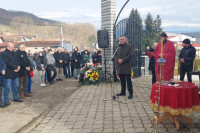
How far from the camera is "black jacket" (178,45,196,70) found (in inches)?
295

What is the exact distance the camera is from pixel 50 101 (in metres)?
7.80

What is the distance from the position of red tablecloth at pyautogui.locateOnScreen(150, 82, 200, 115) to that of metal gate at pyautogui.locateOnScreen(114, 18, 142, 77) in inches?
258

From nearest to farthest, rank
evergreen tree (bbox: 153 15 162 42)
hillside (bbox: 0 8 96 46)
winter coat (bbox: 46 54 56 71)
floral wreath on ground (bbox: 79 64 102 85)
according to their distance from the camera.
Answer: floral wreath on ground (bbox: 79 64 102 85)
winter coat (bbox: 46 54 56 71)
evergreen tree (bbox: 153 15 162 42)
hillside (bbox: 0 8 96 46)

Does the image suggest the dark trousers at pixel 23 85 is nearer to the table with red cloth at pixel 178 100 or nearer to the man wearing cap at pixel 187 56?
the table with red cloth at pixel 178 100

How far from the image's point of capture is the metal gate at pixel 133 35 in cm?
1084

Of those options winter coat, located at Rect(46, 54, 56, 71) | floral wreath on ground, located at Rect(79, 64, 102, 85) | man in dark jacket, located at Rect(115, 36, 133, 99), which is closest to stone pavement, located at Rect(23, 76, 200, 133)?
man in dark jacket, located at Rect(115, 36, 133, 99)

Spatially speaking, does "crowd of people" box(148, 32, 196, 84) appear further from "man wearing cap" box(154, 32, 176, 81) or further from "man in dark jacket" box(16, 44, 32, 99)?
"man in dark jacket" box(16, 44, 32, 99)

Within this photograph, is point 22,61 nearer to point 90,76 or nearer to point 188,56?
Answer: point 90,76

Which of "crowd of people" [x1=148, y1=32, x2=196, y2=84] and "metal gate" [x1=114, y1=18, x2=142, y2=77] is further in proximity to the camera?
"metal gate" [x1=114, y1=18, x2=142, y2=77]

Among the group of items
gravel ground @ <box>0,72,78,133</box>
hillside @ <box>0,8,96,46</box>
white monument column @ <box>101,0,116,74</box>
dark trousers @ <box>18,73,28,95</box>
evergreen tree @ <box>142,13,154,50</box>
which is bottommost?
gravel ground @ <box>0,72,78,133</box>

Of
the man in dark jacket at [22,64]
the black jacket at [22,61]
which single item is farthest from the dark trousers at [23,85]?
the black jacket at [22,61]

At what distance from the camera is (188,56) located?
755cm

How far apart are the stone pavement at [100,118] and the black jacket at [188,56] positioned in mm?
1835

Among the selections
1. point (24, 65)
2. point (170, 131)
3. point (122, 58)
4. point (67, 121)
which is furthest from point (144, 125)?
point (24, 65)
